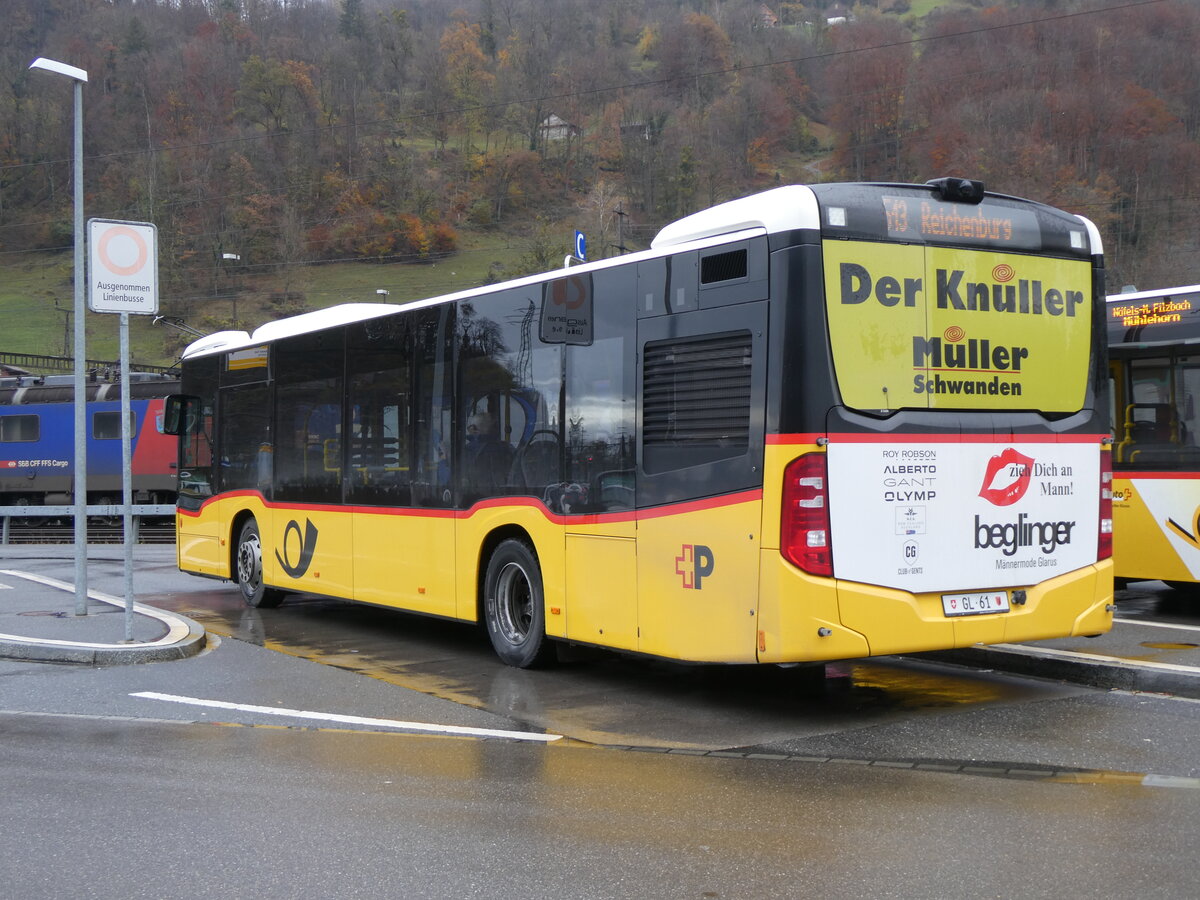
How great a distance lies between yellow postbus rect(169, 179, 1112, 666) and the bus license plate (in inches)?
0.5

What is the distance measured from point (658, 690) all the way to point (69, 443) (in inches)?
1307

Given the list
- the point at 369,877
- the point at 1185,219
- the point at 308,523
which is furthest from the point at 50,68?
the point at 1185,219

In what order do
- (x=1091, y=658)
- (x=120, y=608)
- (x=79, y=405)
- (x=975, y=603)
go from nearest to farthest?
1. (x=975, y=603)
2. (x=1091, y=658)
3. (x=79, y=405)
4. (x=120, y=608)

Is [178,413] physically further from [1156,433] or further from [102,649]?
[1156,433]

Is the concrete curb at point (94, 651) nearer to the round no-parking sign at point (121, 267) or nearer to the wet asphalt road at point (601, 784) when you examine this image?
the wet asphalt road at point (601, 784)

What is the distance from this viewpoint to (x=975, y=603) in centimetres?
802

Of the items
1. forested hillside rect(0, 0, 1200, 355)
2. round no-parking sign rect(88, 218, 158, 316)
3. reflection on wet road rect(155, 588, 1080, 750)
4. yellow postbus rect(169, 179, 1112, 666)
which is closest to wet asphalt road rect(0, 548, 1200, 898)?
reflection on wet road rect(155, 588, 1080, 750)

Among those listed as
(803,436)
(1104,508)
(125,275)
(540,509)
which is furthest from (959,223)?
(125,275)

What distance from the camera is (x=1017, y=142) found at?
206 feet

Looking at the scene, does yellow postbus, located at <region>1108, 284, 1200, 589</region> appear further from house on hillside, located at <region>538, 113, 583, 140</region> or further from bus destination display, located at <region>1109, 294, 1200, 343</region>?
house on hillside, located at <region>538, 113, 583, 140</region>

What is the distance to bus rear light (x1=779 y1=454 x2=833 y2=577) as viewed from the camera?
24.5 ft

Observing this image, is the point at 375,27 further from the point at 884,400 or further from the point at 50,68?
the point at 884,400

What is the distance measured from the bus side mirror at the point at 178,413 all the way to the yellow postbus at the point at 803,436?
660cm

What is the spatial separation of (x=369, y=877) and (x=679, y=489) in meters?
3.86
